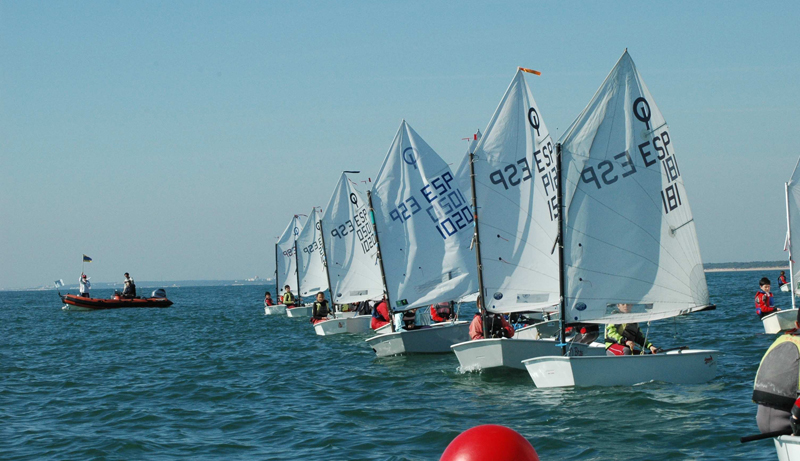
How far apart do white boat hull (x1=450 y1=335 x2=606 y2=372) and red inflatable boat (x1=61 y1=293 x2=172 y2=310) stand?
47887mm

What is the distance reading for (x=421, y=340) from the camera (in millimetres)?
21750

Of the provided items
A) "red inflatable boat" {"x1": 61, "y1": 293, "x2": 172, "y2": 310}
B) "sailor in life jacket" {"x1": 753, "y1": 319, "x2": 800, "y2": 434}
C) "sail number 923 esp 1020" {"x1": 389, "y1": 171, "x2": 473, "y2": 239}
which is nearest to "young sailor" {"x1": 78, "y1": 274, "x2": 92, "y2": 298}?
"red inflatable boat" {"x1": 61, "y1": 293, "x2": 172, "y2": 310}

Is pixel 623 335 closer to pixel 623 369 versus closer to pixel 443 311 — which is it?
pixel 623 369

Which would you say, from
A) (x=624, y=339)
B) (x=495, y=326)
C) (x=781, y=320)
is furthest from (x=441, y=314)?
(x=624, y=339)

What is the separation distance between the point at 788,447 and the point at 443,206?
16.3 metres

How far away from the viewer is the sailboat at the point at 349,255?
31.2 metres

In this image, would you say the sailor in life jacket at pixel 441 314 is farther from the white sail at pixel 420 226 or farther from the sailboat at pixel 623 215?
the sailboat at pixel 623 215

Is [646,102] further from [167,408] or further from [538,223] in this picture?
[167,408]

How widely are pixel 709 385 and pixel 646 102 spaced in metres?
5.40

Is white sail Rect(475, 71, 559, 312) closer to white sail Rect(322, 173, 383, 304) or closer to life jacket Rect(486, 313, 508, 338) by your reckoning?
life jacket Rect(486, 313, 508, 338)

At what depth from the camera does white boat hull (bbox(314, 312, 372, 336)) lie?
3120 centimetres

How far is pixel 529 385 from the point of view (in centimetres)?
1592

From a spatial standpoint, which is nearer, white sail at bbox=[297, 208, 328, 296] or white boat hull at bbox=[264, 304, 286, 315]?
white sail at bbox=[297, 208, 328, 296]

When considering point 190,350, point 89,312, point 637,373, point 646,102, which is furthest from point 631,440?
point 89,312
